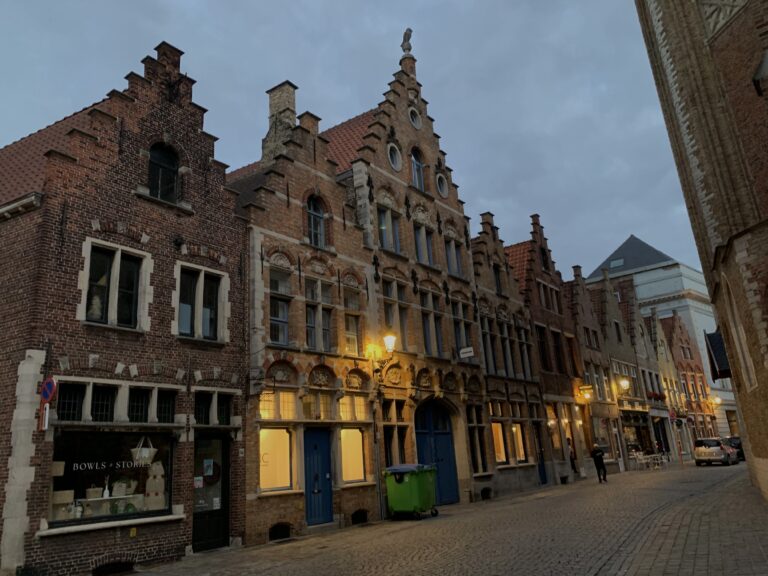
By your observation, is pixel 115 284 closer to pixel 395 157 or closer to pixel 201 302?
pixel 201 302

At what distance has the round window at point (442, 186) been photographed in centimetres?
2477

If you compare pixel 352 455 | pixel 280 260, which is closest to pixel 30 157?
pixel 280 260

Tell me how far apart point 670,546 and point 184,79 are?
A: 14139 mm

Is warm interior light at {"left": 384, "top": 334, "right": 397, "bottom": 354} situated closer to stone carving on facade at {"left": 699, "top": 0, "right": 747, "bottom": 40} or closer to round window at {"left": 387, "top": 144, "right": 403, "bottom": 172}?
round window at {"left": 387, "top": 144, "right": 403, "bottom": 172}

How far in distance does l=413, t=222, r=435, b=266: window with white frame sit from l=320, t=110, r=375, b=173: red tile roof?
11.2 feet

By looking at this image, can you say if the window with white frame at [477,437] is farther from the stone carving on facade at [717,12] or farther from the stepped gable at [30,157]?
the stepped gable at [30,157]

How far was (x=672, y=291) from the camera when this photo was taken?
62094mm

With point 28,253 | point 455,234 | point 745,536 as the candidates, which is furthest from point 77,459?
point 455,234

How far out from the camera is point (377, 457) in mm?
17625

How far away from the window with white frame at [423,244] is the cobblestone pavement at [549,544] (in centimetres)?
929

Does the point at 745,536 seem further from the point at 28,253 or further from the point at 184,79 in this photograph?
the point at 184,79

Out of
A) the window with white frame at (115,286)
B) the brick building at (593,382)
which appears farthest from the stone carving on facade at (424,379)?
the brick building at (593,382)

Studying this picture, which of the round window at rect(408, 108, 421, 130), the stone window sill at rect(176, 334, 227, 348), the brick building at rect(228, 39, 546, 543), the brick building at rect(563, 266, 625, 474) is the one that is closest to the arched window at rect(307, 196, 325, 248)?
the brick building at rect(228, 39, 546, 543)

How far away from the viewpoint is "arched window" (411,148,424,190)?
23266 mm
